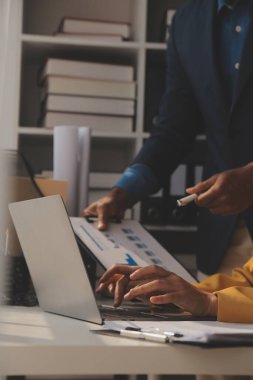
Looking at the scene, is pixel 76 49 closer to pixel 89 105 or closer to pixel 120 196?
pixel 89 105

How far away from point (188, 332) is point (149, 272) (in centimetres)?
22

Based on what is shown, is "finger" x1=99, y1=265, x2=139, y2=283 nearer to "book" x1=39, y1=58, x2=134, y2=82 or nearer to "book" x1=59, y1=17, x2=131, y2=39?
"book" x1=39, y1=58, x2=134, y2=82

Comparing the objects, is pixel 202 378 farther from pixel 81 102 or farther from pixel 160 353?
pixel 81 102

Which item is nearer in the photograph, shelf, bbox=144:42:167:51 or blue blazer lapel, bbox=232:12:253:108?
blue blazer lapel, bbox=232:12:253:108

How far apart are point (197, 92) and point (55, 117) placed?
697 millimetres

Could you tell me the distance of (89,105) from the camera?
2705mm

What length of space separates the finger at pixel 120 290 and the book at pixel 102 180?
1.49 m

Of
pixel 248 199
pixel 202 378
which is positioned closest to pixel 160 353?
pixel 248 199

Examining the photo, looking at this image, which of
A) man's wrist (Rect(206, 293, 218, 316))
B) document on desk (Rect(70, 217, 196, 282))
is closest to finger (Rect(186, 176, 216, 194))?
document on desk (Rect(70, 217, 196, 282))

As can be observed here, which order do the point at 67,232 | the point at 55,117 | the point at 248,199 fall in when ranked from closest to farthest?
the point at 67,232, the point at 248,199, the point at 55,117

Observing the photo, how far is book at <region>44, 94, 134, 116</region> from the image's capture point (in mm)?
2670

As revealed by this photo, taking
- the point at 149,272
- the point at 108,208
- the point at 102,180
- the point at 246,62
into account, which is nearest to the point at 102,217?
the point at 108,208

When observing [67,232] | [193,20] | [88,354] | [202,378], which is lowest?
[202,378]

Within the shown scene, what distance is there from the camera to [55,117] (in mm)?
2676
